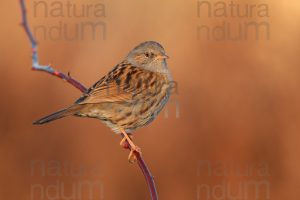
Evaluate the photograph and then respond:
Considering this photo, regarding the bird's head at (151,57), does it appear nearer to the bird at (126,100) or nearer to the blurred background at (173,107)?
the bird at (126,100)

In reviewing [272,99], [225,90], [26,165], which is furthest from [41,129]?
[272,99]

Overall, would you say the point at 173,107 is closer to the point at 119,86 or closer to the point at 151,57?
the point at 151,57

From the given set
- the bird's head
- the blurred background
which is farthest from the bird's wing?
the blurred background

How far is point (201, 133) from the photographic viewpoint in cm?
788

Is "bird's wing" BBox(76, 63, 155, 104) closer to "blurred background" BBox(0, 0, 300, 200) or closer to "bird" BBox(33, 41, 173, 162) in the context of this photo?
"bird" BBox(33, 41, 173, 162)

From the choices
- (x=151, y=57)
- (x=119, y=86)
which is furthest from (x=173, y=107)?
(x=119, y=86)

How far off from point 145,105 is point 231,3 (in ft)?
14.9

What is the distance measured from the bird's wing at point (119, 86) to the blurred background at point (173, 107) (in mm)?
2913

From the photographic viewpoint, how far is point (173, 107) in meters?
7.21

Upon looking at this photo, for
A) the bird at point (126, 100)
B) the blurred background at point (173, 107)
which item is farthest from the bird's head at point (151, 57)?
the blurred background at point (173, 107)

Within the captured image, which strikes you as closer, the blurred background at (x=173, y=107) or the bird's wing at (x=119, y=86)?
the bird's wing at (x=119, y=86)

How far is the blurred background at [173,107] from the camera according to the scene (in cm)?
748

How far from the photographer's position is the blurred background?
7484 millimetres

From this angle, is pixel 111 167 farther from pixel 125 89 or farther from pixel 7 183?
pixel 125 89
